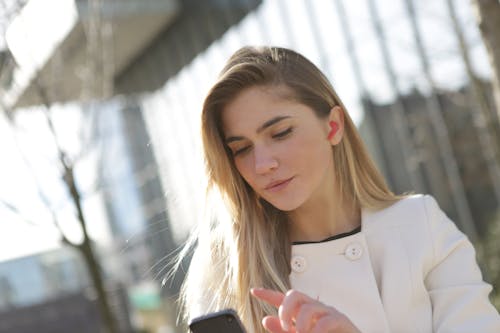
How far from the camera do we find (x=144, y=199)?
19828mm

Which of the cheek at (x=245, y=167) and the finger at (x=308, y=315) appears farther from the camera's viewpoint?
the cheek at (x=245, y=167)

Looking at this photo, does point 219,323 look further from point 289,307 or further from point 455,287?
point 455,287

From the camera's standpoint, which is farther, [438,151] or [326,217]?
[438,151]

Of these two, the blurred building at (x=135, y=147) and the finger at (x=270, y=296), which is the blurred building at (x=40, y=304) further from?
the finger at (x=270, y=296)

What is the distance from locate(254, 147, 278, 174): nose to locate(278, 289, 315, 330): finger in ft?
1.89

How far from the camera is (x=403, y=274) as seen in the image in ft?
6.75

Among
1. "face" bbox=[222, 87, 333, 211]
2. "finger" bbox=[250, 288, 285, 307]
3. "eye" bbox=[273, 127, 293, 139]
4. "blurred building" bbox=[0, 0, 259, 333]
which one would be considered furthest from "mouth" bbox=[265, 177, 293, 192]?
"blurred building" bbox=[0, 0, 259, 333]

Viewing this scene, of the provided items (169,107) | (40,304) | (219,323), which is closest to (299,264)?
(219,323)

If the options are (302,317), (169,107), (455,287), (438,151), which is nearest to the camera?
(302,317)

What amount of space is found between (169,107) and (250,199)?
15625 mm

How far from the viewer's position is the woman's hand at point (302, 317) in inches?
59.5

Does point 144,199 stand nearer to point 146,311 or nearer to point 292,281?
point 146,311

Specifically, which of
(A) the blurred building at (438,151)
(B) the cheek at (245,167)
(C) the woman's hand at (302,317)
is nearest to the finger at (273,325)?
(C) the woman's hand at (302,317)

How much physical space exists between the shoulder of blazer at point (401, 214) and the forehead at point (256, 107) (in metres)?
0.37
